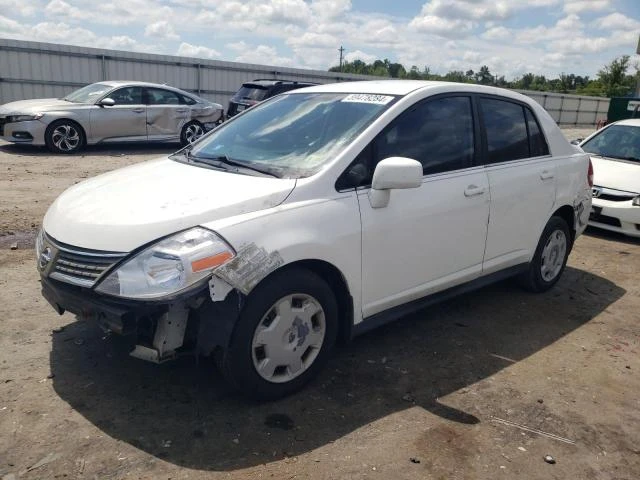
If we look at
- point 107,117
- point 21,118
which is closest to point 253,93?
point 107,117

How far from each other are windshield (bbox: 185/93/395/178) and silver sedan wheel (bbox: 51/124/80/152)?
28.9 ft

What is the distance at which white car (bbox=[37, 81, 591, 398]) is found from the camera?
9.48ft

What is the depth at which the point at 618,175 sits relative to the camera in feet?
25.3

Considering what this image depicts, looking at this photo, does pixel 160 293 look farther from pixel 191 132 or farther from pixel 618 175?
→ pixel 191 132

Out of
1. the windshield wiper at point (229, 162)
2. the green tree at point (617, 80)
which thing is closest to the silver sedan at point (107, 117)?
the windshield wiper at point (229, 162)

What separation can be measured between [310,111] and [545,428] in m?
2.50

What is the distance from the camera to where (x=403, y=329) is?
4410 millimetres

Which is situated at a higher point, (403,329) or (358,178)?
(358,178)

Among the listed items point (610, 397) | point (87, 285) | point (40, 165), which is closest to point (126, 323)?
point (87, 285)

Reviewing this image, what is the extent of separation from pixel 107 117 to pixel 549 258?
10.3 metres

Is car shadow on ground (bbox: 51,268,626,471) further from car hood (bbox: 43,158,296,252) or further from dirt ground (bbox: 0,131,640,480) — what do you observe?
car hood (bbox: 43,158,296,252)

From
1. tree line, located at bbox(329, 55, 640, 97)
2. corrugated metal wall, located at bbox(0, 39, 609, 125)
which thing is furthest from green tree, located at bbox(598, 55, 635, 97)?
corrugated metal wall, located at bbox(0, 39, 609, 125)

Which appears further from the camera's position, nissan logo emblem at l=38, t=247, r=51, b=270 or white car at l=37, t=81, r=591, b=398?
nissan logo emblem at l=38, t=247, r=51, b=270

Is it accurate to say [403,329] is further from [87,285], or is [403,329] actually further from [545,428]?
[87,285]
